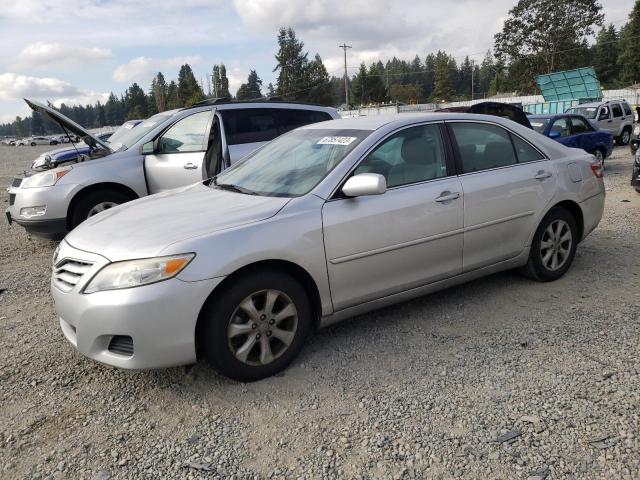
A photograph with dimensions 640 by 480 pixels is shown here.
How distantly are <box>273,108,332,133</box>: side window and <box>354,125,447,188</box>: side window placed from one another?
11.7 ft

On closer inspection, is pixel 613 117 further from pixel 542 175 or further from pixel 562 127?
pixel 542 175

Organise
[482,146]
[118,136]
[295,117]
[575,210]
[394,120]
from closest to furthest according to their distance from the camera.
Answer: [394,120] → [482,146] → [575,210] → [295,117] → [118,136]

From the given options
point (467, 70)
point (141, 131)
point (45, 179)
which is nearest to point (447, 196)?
point (45, 179)

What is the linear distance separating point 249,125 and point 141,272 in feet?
14.7

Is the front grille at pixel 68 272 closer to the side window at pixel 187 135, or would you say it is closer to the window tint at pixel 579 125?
the side window at pixel 187 135

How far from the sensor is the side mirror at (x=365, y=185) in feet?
10.9

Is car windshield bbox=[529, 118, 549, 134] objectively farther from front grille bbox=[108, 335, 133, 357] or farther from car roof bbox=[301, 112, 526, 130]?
front grille bbox=[108, 335, 133, 357]

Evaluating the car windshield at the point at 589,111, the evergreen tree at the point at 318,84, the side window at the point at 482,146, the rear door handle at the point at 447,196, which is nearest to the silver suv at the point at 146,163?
the side window at the point at 482,146

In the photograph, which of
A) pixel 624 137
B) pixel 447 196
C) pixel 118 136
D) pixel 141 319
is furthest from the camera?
pixel 624 137

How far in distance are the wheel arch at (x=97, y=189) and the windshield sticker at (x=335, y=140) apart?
3.67 metres

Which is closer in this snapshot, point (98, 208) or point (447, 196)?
point (447, 196)

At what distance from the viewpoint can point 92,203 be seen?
650 cm

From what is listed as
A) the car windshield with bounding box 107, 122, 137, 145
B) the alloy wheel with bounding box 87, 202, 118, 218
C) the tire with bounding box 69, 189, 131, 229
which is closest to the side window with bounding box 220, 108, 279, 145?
the tire with bounding box 69, 189, 131, 229

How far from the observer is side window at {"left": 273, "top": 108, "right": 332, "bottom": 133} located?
7.30m
